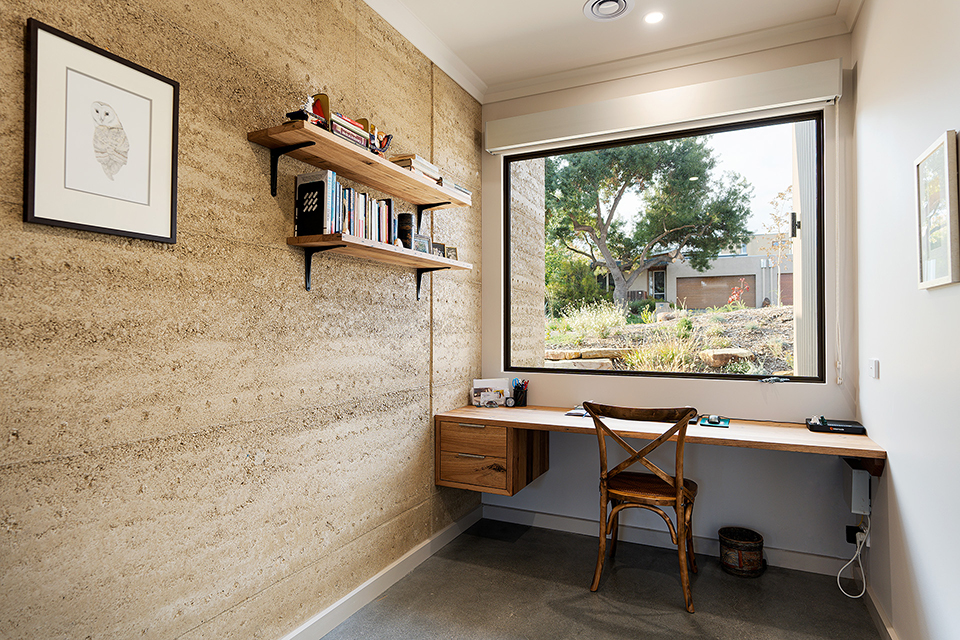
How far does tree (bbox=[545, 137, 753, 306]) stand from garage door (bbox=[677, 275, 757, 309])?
9cm

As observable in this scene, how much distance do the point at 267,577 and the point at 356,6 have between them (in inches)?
95.6

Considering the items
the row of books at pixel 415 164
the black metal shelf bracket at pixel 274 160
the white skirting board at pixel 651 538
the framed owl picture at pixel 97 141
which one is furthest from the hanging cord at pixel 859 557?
the framed owl picture at pixel 97 141

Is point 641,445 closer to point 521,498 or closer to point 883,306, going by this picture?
point 521,498

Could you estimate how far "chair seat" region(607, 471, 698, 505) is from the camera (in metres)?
2.41

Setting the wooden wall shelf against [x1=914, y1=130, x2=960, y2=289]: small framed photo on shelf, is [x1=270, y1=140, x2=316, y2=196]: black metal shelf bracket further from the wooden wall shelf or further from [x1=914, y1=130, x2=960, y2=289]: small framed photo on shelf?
[x1=914, y1=130, x2=960, y2=289]: small framed photo on shelf

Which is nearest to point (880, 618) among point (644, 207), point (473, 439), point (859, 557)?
point (859, 557)

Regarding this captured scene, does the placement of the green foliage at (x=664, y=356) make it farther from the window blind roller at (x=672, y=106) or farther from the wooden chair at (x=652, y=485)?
the window blind roller at (x=672, y=106)

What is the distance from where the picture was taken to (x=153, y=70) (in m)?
1.57

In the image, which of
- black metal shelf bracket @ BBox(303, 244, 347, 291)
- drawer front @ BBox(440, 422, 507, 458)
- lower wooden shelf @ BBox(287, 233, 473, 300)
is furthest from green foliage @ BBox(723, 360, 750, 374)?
black metal shelf bracket @ BBox(303, 244, 347, 291)

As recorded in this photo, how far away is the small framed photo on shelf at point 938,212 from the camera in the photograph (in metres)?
1.47

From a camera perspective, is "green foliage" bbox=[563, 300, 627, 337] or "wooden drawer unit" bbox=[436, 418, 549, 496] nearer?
"wooden drawer unit" bbox=[436, 418, 549, 496]

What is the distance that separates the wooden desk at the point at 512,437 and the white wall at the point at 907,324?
0.43 m

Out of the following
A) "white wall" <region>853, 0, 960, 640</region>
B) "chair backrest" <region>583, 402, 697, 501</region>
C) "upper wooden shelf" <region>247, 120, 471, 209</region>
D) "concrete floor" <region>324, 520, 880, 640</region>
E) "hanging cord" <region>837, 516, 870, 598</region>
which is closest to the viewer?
"white wall" <region>853, 0, 960, 640</region>

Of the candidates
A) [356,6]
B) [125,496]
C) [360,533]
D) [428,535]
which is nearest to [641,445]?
[428,535]
